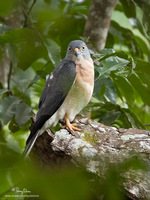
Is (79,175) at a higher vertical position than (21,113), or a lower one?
higher

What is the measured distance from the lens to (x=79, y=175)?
58cm

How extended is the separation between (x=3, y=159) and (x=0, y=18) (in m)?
4.06

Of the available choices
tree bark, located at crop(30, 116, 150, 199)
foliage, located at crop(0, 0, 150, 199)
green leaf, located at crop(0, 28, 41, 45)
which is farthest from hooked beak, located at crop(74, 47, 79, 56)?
tree bark, located at crop(30, 116, 150, 199)

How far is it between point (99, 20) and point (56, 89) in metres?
1.11

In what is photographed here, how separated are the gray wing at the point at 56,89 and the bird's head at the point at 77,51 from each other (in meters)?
0.25

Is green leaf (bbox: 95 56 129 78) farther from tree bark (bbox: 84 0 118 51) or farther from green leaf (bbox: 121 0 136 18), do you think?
green leaf (bbox: 121 0 136 18)

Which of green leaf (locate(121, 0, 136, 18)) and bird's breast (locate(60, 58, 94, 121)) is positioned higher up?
green leaf (locate(121, 0, 136, 18))

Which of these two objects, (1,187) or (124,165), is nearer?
(124,165)

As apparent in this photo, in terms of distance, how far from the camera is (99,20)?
3.76 metres

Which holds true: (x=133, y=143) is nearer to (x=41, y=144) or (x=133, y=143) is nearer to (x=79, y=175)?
(x=41, y=144)

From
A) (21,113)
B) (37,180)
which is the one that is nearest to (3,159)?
(37,180)

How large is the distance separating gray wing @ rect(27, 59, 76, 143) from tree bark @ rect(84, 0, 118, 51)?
0.68m

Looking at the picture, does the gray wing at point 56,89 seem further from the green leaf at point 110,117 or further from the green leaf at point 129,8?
the green leaf at point 129,8

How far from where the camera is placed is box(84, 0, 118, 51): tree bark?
374 centimetres
